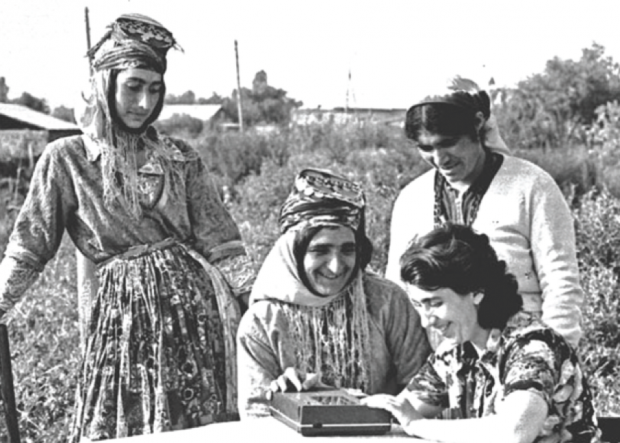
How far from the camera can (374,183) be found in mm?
9672

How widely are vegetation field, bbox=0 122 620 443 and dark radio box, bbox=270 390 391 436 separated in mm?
1680

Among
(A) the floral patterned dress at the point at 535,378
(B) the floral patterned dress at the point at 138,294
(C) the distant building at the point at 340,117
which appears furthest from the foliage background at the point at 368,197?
(A) the floral patterned dress at the point at 535,378

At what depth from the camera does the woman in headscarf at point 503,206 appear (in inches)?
126

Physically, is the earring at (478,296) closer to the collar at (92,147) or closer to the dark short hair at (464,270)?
the dark short hair at (464,270)

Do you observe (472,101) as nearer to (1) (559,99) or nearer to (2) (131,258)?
(2) (131,258)

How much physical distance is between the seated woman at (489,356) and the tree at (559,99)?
33.4ft

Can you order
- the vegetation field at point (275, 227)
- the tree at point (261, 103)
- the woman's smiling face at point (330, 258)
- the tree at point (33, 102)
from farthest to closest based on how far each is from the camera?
the tree at point (261, 103) < the tree at point (33, 102) < the vegetation field at point (275, 227) < the woman's smiling face at point (330, 258)

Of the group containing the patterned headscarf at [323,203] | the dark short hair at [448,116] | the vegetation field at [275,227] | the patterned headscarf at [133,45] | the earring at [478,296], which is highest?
the patterned headscarf at [133,45]

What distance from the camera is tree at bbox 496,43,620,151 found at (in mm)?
13383

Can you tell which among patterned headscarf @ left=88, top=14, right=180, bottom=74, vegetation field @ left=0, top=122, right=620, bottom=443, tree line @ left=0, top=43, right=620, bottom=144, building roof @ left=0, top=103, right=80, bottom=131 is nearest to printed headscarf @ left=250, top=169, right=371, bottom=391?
patterned headscarf @ left=88, top=14, right=180, bottom=74

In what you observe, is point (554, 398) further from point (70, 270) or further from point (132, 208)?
point (70, 270)

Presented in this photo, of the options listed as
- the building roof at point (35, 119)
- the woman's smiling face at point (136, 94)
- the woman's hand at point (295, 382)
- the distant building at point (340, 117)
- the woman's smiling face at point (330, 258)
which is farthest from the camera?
the building roof at point (35, 119)

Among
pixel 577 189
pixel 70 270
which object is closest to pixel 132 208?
pixel 70 270

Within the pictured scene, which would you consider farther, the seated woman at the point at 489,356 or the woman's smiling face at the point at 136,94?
the woman's smiling face at the point at 136,94
